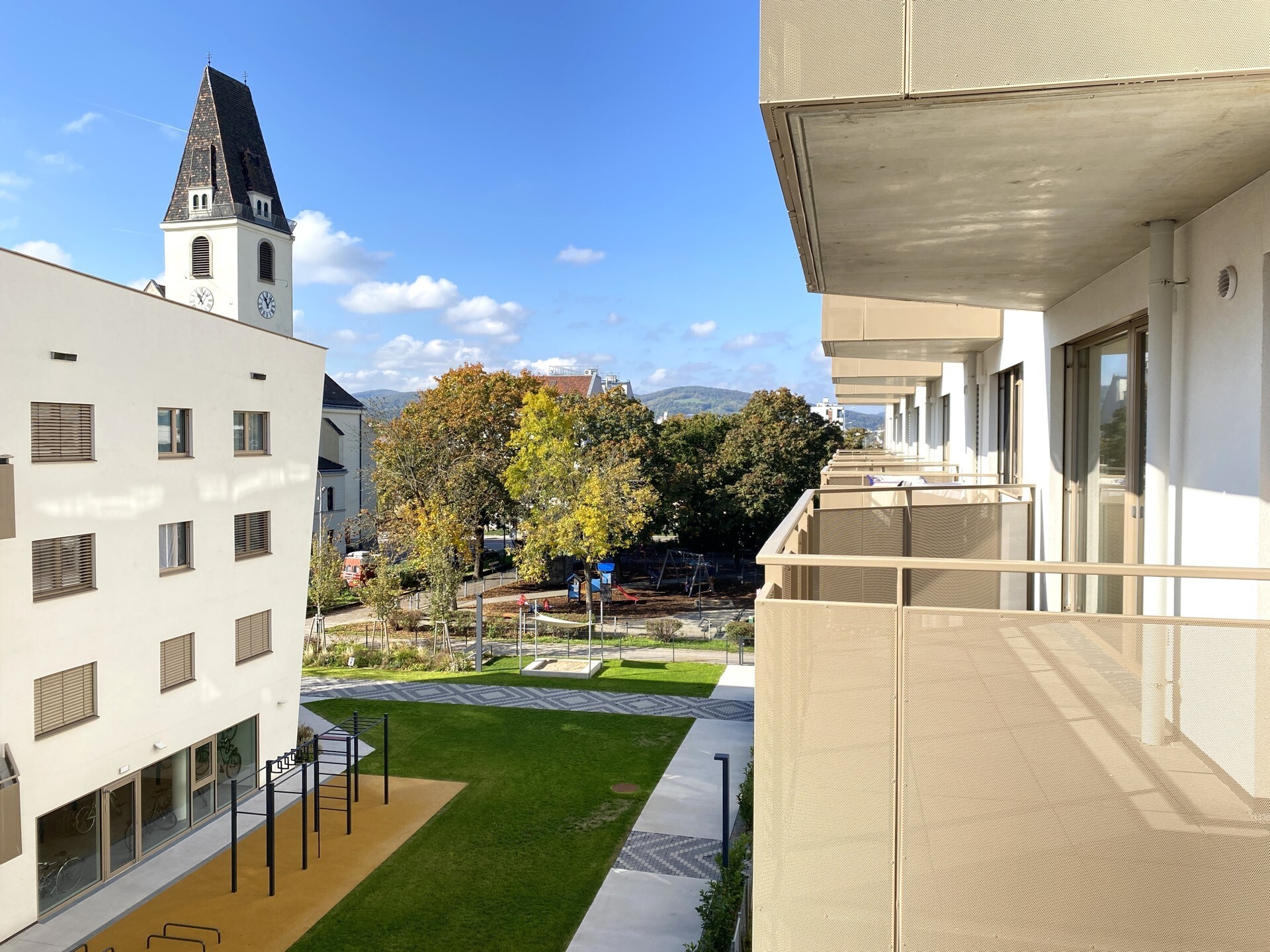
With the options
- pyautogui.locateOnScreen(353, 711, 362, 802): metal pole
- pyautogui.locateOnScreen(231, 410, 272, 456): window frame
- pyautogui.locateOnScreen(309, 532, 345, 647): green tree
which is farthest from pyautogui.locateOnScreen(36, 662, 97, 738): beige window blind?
pyautogui.locateOnScreen(309, 532, 345, 647): green tree


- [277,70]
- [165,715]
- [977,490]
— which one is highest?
[277,70]

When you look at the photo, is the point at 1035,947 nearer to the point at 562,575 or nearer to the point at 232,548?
the point at 232,548

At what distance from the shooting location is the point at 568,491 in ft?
132

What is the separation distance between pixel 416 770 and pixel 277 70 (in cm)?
16394

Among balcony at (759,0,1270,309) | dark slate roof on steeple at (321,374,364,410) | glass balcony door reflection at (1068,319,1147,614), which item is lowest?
glass balcony door reflection at (1068,319,1147,614)

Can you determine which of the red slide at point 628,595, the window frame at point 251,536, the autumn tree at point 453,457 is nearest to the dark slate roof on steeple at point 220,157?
the autumn tree at point 453,457

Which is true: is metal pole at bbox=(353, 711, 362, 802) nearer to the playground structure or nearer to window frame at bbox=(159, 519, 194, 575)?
window frame at bbox=(159, 519, 194, 575)

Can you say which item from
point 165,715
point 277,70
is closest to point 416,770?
point 165,715

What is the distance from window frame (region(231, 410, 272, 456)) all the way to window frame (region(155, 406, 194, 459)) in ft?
3.75

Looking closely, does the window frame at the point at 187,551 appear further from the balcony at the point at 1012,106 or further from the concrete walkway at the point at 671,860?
the balcony at the point at 1012,106

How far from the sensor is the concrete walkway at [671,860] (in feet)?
42.1

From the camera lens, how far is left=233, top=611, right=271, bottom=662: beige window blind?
18.0 meters

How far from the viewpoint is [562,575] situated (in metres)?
47.3

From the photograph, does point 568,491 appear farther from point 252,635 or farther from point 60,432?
point 60,432
